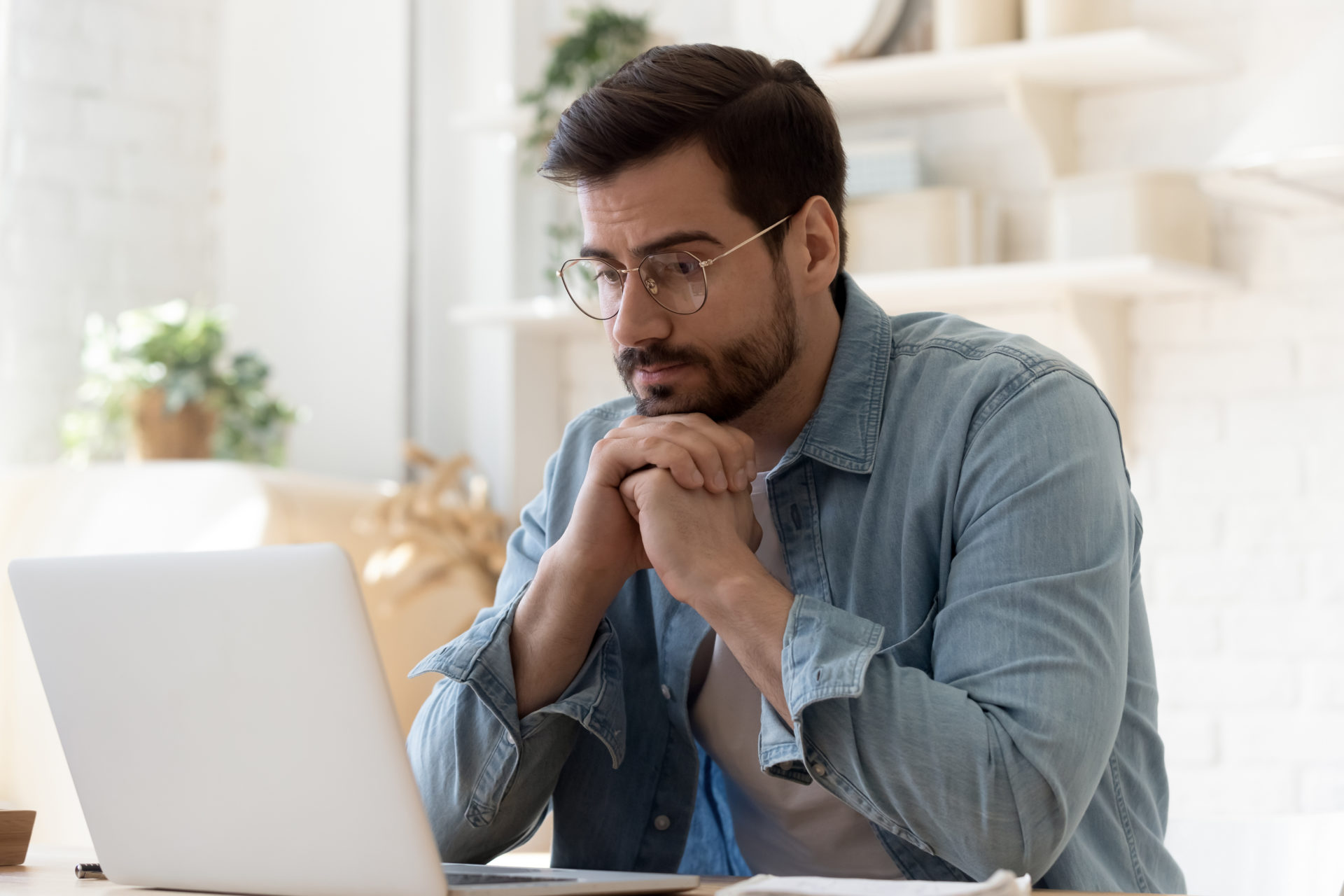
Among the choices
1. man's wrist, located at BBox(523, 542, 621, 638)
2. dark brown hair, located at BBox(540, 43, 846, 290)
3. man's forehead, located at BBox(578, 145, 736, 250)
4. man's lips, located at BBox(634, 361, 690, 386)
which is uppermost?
dark brown hair, located at BBox(540, 43, 846, 290)

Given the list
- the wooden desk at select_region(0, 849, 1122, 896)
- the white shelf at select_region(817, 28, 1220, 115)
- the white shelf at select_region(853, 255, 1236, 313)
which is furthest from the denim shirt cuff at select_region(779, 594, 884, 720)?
the white shelf at select_region(817, 28, 1220, 115)

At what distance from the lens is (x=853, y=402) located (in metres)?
1.30

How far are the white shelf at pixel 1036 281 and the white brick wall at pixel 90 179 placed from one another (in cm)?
160

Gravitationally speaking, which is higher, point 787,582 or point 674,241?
point 674,241

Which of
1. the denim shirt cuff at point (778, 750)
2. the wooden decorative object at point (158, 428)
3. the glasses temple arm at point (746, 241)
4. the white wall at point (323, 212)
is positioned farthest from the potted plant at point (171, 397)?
the denim shirt cuff at point (778, 750)

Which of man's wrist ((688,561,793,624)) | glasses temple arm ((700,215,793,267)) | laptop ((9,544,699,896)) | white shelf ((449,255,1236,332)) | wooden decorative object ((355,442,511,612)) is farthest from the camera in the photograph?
wooden decorative object ((355,442,511,612))

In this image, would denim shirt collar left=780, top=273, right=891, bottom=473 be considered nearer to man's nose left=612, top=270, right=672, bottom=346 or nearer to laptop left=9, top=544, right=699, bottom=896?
man's nose left=612, top=270, right=672, bottom=346

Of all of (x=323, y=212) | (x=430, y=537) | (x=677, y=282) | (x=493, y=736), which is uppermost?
(x=323, y=212)

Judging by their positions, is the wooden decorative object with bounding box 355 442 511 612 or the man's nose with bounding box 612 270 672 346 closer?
the man's nose with bounding box 612 270 672 346

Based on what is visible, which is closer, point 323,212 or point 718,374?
point 718,374

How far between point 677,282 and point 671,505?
0.81 ft

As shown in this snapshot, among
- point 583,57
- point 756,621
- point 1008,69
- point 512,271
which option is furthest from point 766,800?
point 512,271

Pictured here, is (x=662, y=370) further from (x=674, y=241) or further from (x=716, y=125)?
(x=716, y=125)

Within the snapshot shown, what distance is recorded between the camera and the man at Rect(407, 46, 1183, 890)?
1019 millimetres
